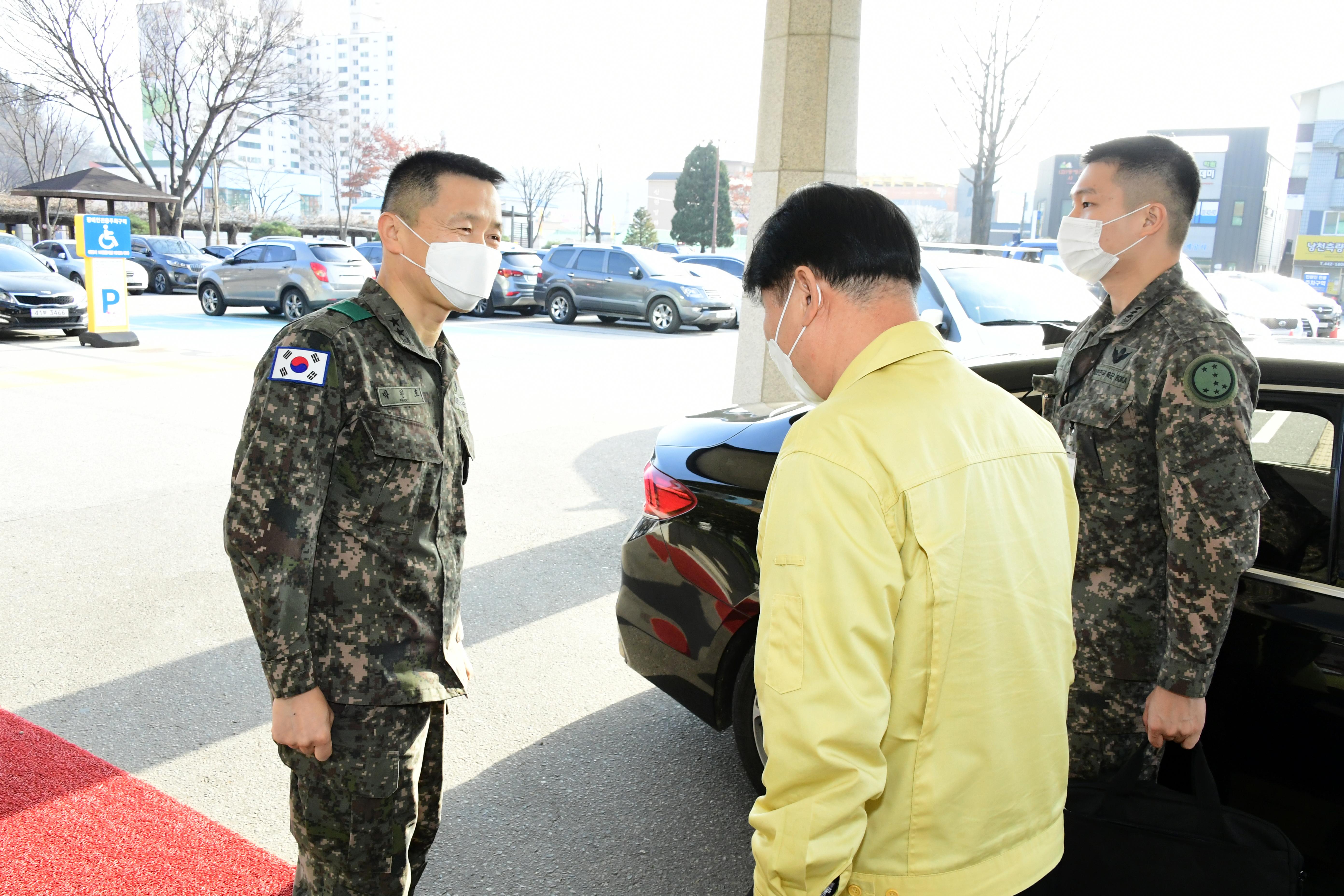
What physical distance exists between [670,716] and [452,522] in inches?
78.9

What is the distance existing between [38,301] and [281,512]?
16730mm

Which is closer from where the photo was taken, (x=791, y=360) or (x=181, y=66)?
(x=791, y=360)

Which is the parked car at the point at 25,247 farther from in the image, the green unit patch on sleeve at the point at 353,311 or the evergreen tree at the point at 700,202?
the evergreen tree at the point at 700,202

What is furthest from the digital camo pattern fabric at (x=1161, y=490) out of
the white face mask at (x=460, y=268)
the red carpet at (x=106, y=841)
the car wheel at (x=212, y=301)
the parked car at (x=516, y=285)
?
the car wheel at (x=212, y=301)

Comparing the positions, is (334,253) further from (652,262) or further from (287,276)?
(652,262)

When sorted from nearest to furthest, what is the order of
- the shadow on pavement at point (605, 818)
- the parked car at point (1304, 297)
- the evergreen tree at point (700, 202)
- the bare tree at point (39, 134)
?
the shadow on pavement at point (605, 818) → the parked car at point (1304, 297) → the bare tree at point (39, 134) → the evergreen tree at point (700, 202)

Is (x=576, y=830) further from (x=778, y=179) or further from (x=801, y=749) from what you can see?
(x=778, y=179)

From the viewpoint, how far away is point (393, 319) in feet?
7.27

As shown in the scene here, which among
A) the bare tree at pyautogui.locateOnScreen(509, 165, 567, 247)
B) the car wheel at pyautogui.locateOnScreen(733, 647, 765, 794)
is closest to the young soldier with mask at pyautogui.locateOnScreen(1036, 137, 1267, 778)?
the car wheel at pyautogui.locateOnScreen(733, 647, 765, 794)

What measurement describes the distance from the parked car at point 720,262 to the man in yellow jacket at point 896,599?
70.8 ft

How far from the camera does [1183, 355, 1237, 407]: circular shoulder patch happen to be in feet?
7.04

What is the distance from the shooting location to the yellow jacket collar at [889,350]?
1.40 metres

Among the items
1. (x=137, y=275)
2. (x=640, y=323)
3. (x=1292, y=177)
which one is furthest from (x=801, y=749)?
(x=1292, y=177)

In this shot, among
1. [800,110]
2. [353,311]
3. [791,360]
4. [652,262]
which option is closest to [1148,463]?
[791,360]
